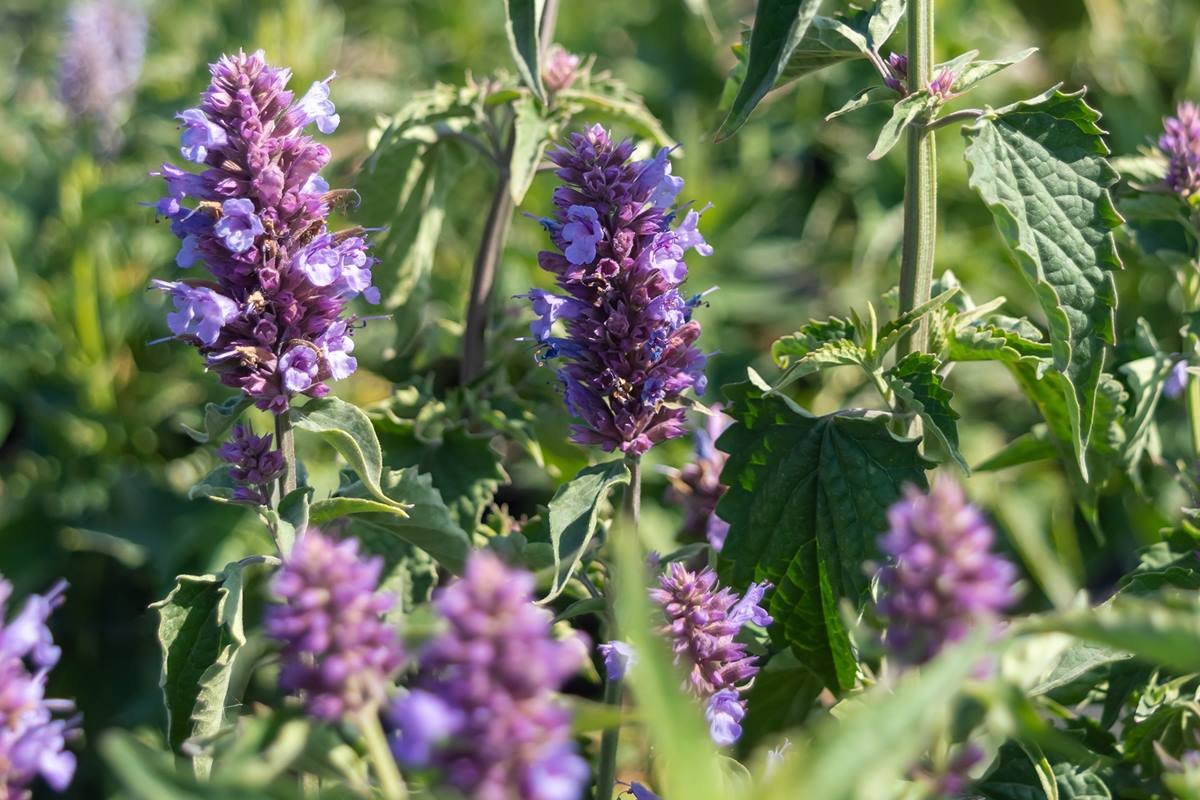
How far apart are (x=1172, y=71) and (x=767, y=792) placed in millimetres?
3731

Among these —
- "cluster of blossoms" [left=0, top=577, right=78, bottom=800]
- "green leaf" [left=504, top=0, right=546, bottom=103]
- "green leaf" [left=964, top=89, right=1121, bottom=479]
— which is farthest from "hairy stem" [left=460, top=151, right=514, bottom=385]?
"cluster of blossoms" [left=0, top=577, right=78, bottom=800]

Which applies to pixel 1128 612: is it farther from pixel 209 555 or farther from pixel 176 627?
pixel 209 555

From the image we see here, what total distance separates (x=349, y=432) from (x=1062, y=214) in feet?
3.35

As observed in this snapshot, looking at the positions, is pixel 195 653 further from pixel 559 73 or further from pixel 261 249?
pixel 559 73

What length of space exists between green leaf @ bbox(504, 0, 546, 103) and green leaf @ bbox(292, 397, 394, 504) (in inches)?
19.8

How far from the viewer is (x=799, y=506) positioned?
6.02 ft

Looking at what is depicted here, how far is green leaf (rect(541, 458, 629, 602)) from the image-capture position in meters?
1.62

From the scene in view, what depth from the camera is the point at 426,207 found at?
95.9 inches

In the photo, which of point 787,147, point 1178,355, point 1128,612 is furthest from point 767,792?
point 787,147

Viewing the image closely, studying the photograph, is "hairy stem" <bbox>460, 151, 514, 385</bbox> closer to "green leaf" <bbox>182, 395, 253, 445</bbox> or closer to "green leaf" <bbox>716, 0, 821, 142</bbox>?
"green leaf" <bbox>182, 395, 253, 445</bbox>

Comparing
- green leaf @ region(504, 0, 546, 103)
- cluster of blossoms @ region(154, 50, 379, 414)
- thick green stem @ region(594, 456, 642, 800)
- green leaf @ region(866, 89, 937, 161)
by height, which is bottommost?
thick green stem @ region(594, 456, 642, 800)

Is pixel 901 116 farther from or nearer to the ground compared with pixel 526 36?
nearer to the ground

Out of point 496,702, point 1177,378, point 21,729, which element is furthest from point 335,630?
point 1177,378

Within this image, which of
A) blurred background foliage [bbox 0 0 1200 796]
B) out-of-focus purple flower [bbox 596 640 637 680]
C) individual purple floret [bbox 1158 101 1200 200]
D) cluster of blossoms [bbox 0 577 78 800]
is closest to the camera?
cluster of blossoms [bbox 0 577 78 800]
